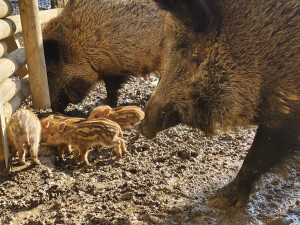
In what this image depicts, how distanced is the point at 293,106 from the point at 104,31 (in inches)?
121

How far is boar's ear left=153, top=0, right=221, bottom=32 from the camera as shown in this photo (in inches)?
90.8

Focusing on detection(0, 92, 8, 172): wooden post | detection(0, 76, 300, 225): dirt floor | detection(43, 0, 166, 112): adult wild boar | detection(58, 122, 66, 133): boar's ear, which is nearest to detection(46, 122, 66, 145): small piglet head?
detection(58, 122, 66, 133): boar's ear

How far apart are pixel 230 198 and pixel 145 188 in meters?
Answer: 0.72

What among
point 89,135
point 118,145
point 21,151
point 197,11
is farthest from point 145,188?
point 197,11

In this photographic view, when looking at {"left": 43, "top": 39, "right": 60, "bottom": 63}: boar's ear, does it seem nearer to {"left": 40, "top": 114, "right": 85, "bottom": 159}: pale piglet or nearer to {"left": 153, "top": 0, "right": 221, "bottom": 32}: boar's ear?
{"left": 40, "top": 114, "right": 85, "bottom": 159}: pale piglet

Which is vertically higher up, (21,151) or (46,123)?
(46,123)

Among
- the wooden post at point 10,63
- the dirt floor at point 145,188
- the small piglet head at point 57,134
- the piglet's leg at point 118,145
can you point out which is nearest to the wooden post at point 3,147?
the dirt floor at point 145,188

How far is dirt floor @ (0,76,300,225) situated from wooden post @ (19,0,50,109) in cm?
112

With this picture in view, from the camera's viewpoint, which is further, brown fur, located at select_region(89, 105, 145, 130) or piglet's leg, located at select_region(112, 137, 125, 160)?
brown fur, located at select_region(89, 105, 145, 130)

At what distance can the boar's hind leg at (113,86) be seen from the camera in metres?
5.17

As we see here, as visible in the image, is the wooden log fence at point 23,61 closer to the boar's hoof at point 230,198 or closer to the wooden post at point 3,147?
the wooden post at point 3,147

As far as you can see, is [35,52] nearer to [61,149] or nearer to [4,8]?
[4,8]

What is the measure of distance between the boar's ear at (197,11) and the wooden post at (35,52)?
7.68 feet

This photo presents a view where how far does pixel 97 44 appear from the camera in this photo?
4.80 m
